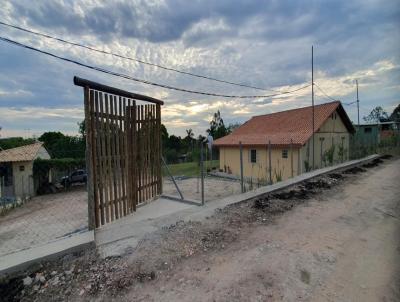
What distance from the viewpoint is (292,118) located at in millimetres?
20562

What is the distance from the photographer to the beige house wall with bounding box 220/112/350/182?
1564 cm

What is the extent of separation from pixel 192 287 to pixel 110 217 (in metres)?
3.00

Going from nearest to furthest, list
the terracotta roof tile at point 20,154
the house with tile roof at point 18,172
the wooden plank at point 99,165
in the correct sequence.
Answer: the wooden plank at point 99,165, the house with tile roof at point 18,172, the terracotta roof tile at point 20,154

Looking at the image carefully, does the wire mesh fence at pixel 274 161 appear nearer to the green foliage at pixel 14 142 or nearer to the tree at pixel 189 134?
the tree at pixel 189 134

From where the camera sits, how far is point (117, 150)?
5.10 meters

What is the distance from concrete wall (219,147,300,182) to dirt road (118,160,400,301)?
9.77 metres

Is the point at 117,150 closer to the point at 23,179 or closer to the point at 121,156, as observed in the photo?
the point at 121,156

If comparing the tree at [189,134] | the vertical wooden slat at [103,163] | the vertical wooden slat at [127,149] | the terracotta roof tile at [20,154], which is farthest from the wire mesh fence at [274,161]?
the tree at [189,134]

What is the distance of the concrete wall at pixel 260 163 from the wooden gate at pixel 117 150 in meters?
8.80

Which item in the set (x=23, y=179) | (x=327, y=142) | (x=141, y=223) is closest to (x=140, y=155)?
(x=141, y=223)

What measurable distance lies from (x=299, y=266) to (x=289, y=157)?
1402 centimetres

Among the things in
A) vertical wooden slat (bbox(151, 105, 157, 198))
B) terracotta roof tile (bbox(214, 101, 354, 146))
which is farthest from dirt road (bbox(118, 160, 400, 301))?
terracotta roof tile (bbox(214, 101, 354, 146))

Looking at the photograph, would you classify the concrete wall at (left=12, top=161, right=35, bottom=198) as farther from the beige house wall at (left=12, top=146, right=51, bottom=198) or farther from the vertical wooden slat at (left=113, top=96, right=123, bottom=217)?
the vertical wooden slat at (left=113, top=96, right=123, bottom=217)

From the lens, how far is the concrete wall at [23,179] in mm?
16906
